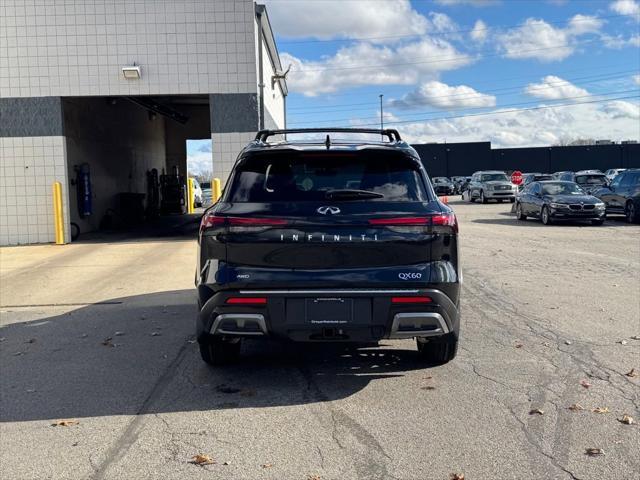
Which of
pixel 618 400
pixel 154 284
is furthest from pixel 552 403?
pixel 154 284

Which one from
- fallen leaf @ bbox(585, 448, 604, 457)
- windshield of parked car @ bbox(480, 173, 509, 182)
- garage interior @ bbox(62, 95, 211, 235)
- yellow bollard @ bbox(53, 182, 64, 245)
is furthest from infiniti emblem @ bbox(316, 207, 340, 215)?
windshield of parked car @ bbox(480, 173, 509, 182)

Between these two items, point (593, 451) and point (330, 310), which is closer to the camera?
point (593, 451)

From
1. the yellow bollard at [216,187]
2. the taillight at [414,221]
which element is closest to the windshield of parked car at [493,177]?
the yellow bollard at [216,187]

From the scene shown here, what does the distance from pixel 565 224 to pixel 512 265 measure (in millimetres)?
10243

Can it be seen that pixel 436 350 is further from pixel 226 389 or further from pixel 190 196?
pixel 190 196

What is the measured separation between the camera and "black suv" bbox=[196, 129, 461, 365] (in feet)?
15.0

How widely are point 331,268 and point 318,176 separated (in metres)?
0.83

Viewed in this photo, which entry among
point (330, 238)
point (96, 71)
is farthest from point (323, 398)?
point (96, 71)

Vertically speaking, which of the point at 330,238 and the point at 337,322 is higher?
the point at 330,238

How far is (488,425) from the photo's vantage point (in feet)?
13.9

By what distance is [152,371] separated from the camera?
18.4 ft

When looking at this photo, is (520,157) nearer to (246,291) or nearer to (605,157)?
(605,157)

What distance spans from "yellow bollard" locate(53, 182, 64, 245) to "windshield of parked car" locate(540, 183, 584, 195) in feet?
50.6

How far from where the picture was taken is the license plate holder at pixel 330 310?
4.56 meters
